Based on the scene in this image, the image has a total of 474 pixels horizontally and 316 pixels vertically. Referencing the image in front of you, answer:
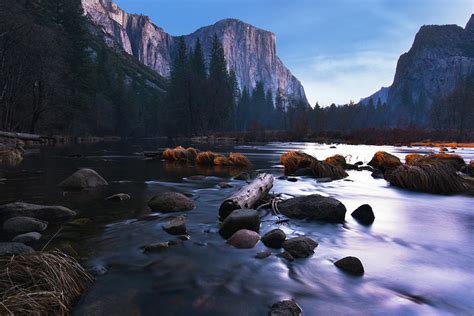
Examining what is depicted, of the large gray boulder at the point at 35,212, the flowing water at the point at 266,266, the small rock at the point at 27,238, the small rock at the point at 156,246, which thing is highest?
the large gray boulder at the point at 35,212

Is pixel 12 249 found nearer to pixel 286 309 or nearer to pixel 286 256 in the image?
pixel 286 309

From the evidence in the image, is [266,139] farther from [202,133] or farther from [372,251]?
[372,251]

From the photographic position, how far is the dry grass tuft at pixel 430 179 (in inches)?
428

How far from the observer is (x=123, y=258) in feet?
14.4

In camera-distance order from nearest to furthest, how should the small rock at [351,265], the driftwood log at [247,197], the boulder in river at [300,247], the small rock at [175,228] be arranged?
the small rock at [351,265] → the boulder in river at [300,247] → the small rock at [175,228] → the driftwood log at [247,197]

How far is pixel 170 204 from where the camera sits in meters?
7.33

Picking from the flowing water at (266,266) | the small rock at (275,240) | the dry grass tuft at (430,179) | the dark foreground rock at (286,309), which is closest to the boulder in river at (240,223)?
the flowing water at (266,266)

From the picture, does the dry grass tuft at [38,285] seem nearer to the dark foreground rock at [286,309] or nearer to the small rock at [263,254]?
the dark foreground rock at [286,309]

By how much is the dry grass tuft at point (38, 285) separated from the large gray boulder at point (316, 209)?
4636mm

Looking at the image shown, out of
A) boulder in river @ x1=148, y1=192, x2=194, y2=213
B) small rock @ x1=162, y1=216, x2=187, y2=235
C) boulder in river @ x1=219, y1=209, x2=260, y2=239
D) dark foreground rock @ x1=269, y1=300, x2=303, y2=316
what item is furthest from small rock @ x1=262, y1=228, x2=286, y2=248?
boulder in river @ x1=148, y1=192, x2=194, y2=213

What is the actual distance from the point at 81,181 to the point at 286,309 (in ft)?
27.7

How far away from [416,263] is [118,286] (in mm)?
4193

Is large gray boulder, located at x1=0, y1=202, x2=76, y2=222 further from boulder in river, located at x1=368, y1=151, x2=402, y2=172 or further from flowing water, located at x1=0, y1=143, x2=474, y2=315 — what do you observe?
boulder in river, located at x1=368, y1=151, x2=402, y2=172

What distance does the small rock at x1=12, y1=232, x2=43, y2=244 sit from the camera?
15.6 ft
